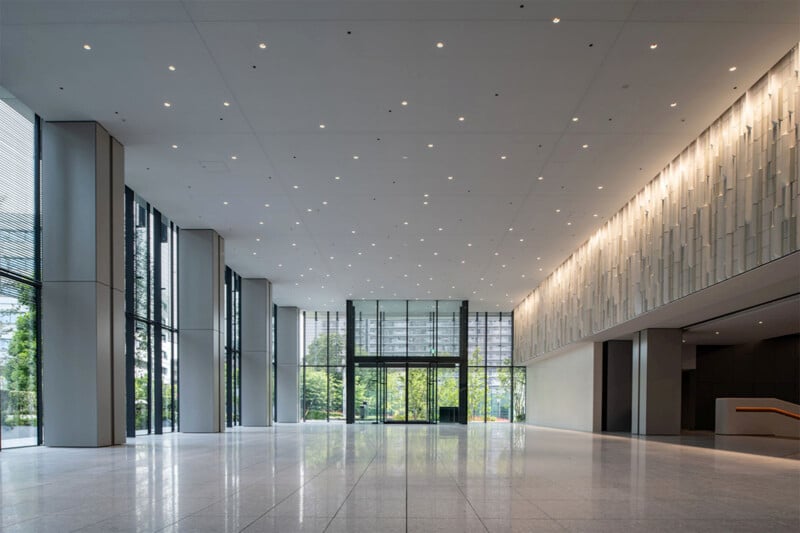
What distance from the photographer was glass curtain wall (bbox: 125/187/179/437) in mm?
20641

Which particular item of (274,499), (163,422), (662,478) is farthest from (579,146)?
(163,422)

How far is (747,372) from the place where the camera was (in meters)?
29.8

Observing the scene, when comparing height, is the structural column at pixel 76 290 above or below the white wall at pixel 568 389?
above

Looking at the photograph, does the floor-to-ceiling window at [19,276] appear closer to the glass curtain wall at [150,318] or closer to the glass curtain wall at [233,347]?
the glass curtain wall at [150,318]

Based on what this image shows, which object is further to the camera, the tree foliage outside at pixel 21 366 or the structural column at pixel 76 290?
the structural column at pixel 76 290

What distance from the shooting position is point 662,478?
9.23 meters

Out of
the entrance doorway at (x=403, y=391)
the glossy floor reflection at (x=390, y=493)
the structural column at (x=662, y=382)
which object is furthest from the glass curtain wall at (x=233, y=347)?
the glossy floor reflection at (x=390, y=493)

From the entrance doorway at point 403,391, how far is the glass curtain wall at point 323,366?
533 centimetres

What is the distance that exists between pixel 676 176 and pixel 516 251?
1055 centimetres

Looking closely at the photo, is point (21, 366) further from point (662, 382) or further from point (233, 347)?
point (662, 382)

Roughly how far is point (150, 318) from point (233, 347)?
10.7 m

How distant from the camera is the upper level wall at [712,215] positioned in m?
11.4

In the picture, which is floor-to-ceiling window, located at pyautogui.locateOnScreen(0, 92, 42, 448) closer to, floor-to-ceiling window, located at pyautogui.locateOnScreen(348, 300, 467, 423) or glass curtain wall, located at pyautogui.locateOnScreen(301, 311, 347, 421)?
floor-to-ceiling window, located at pyautogui.locateOnScreen(348, 300, 467, 423)

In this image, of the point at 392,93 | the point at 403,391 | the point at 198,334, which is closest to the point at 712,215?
the point at 392,93
